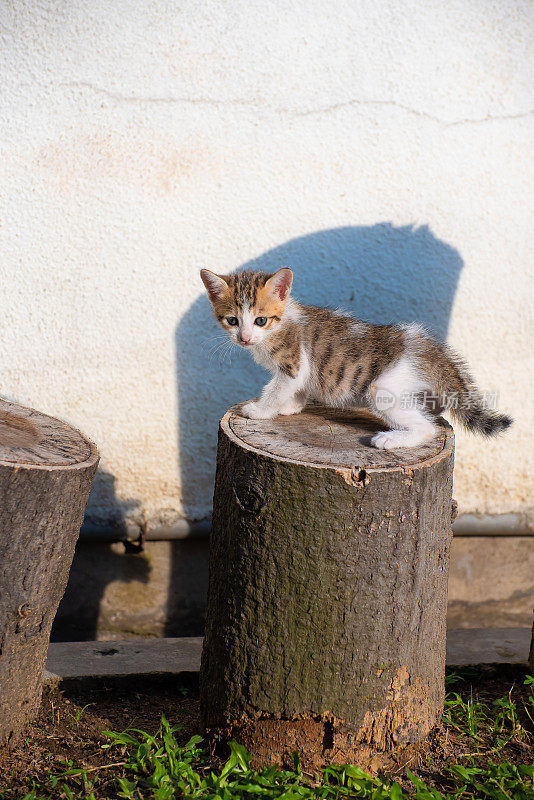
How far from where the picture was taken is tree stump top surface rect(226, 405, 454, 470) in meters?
2.22

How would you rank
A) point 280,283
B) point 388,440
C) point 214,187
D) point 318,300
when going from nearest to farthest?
point 388,440 < point 280,283 < point 214,187 < point 318,300

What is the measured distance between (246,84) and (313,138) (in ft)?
1.24

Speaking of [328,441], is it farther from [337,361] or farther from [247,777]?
[247,777]

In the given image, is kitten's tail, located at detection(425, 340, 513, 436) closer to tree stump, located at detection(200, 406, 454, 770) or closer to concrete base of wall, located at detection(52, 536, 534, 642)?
tree stump, located at detection(200, 406, 454, 770)

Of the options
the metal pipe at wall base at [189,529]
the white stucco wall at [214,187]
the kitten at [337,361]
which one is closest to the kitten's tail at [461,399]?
the kitten at [337,361]

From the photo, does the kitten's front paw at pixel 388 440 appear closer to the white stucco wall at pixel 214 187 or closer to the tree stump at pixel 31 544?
the tree stump at pixel 31 544

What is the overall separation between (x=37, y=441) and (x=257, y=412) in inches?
31.0

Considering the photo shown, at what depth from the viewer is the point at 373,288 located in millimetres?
3441

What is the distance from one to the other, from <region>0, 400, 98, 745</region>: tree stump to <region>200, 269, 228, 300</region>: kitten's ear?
2.42 feet

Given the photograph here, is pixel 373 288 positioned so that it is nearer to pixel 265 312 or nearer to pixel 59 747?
pixel 265 312

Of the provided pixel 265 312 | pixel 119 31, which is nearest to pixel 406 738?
pixel 265 312

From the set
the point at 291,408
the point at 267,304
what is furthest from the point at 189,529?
the point at 267,304

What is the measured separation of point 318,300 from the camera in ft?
11.3

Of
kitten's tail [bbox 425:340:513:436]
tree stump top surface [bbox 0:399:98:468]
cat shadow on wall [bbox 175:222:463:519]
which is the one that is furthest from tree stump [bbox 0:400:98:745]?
kitten's tail [bbox 425:340:513:436]
